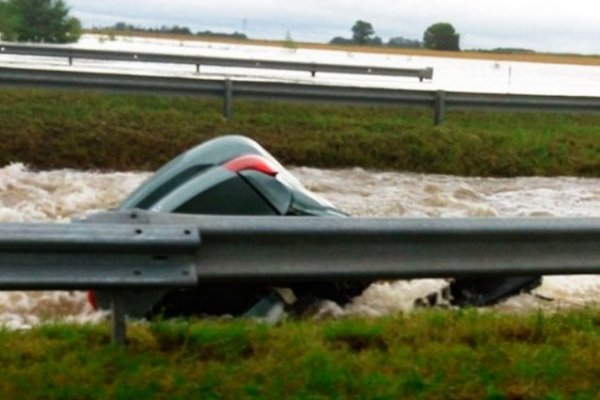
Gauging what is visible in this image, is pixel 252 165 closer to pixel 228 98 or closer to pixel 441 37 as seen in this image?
pixel 228 98

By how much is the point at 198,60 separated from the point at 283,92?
12306 millimetres

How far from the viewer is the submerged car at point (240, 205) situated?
702 centimetres

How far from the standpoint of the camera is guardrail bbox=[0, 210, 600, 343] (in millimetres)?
5527

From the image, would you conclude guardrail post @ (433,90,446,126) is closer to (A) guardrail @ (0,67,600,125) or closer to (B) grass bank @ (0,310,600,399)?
(A) guardrail @ (0,67,600,125)

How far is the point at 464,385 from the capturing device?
5.64m

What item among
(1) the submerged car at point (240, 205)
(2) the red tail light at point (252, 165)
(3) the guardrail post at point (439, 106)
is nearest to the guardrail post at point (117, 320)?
(1) the submerged car at point (240, 205)

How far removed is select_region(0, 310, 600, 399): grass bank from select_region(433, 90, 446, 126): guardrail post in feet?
42.4

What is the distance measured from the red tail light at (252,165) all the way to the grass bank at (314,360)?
3.44ft

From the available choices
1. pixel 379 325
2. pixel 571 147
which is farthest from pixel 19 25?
pixel 379 325

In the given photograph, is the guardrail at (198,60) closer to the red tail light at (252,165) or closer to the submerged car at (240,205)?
the submerged car at (240,205)

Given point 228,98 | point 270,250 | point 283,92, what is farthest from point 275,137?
point 270,250

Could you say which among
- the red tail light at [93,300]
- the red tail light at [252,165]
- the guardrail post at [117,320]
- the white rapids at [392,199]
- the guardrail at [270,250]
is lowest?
the white rapids at [392,199]

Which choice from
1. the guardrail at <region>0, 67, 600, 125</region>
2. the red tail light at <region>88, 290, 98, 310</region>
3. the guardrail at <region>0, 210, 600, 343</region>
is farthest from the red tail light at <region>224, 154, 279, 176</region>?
the guardrail at <region>0, 67, 600, 125</region>

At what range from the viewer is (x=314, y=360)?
5.87m
